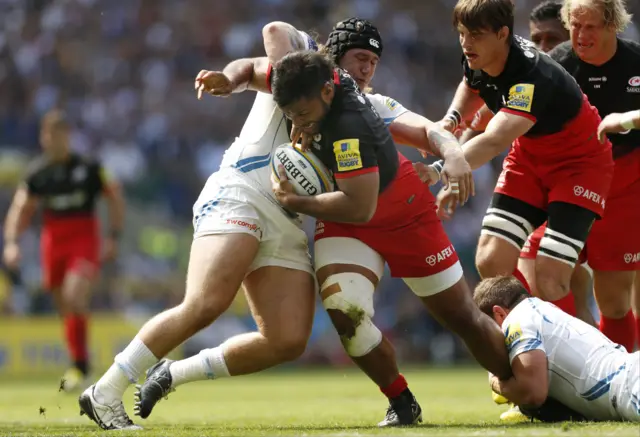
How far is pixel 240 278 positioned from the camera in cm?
568

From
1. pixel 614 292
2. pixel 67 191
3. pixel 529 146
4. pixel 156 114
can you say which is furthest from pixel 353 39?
pixel 156 114

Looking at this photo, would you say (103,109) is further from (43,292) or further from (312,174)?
(312,174)

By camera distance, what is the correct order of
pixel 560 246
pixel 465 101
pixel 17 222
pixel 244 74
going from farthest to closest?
pixel 17 222 → pixel 465 101 → pixel 560 246 → pixel 244 74

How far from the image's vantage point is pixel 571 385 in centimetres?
550

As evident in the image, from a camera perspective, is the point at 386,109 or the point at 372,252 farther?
the point at 386,109

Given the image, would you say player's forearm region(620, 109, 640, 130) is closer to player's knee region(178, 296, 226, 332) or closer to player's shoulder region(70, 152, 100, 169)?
player's knee region(178, 296, 226, 332)

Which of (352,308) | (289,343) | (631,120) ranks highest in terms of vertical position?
(631,120)

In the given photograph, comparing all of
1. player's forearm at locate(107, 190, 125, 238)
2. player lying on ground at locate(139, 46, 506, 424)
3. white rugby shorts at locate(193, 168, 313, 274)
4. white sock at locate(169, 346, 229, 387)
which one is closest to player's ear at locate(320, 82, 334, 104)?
player lying on ground at locate(139, 46, 506, 424)

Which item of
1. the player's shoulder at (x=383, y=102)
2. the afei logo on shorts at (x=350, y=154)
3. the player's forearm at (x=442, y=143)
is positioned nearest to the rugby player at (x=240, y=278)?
the player's shoulder at (x=383, y=102)

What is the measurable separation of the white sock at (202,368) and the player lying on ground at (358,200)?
0.12ft

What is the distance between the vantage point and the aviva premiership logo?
613 centimetres

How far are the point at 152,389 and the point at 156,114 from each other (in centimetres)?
1308

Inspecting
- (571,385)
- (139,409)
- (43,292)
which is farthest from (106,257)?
(571,385)

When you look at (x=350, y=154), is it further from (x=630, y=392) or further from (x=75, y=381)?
(x=75, y=381)
